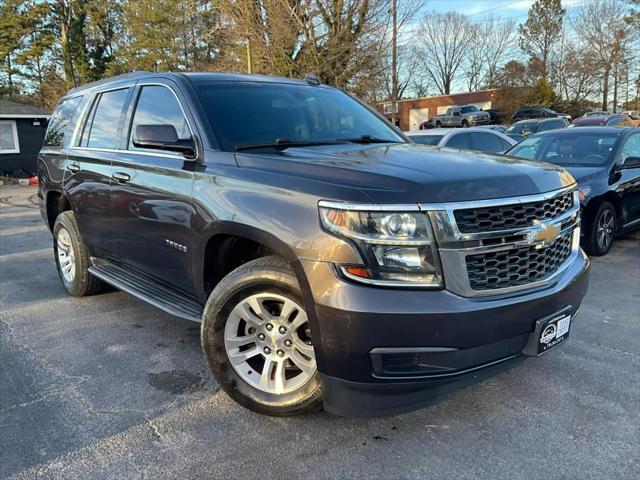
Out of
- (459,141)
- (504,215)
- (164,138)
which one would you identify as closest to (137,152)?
(164,138)

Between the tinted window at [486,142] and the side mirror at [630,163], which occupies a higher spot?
the tinted window at [486,142]

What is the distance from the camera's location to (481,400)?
3.16 m

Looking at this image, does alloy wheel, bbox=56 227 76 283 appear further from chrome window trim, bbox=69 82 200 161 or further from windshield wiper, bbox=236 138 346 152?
windshield wiper, bbox=236 138 346 152

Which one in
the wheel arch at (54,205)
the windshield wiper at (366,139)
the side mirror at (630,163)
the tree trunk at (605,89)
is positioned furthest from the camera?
the tree trunk at (605,89)

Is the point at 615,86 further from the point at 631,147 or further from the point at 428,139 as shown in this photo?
the point at 631,147

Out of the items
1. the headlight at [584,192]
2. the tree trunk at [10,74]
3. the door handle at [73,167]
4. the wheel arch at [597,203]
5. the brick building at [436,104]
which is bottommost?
the wheel arch at [597,203]

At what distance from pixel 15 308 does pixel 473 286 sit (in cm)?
455

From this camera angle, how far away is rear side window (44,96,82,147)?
5251 mm

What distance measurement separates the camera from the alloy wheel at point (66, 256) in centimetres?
521

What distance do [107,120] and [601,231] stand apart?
19.4ft

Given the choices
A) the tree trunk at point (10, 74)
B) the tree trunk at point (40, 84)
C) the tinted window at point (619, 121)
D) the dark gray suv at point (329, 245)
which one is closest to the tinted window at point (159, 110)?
the dark gray suv at point (329, 245)

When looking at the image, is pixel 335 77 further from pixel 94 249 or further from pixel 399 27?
pixel 94 249

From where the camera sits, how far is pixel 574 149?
739cm

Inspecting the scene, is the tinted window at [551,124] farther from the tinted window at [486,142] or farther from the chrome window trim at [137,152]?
the chrome window trim at [137,152]
